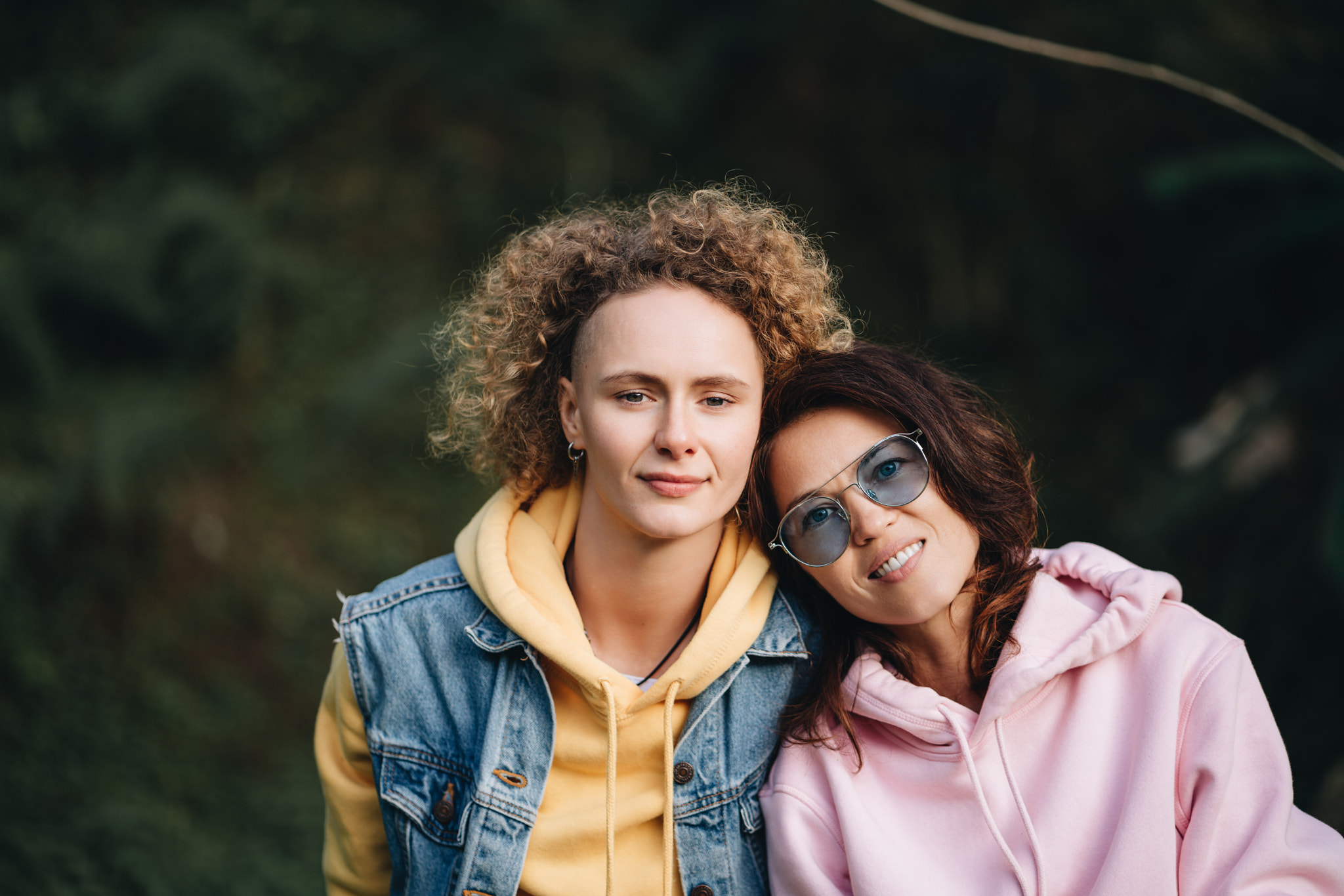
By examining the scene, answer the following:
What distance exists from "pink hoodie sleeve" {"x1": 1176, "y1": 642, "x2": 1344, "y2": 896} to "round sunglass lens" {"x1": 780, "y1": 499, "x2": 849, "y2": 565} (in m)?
0.76

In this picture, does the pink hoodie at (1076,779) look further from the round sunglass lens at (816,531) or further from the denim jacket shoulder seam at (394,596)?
the denim jacket shoulder seam at (394,596)

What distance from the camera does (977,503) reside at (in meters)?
2.14

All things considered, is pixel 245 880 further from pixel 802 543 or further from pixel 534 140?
pixel 534 140

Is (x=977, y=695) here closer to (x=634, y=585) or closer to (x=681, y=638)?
(x=681, y=638)

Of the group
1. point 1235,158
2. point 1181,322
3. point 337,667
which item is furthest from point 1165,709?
point 1181,322

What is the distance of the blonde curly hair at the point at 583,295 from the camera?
225cm

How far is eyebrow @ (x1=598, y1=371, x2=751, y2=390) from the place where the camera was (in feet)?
6.90

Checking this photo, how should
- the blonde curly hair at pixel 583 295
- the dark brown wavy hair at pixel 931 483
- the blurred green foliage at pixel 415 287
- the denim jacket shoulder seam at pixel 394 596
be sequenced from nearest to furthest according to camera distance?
the dark brown wavy hair at pixel 931 483 < the blonde curly hair at pixel 583 295 < the denim jacket shoulder seam at pixel 394 596 < the blurred green foliage at pixel 415 287

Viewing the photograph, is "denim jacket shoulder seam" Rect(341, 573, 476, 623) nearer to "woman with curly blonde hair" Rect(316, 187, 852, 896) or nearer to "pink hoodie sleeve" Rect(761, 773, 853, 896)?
"woman with curly blonde hair" Rect(316, 187, 852, 896)

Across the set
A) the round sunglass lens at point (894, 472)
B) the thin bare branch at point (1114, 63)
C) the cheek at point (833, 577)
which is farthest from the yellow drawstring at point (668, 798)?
the thin bare branch at point (1114, 63)

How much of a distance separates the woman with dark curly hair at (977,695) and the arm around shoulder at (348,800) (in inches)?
41.3

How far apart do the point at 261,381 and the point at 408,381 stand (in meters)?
1.10

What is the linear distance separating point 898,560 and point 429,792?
126 cm

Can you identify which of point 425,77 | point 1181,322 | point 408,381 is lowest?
point 1181,322
